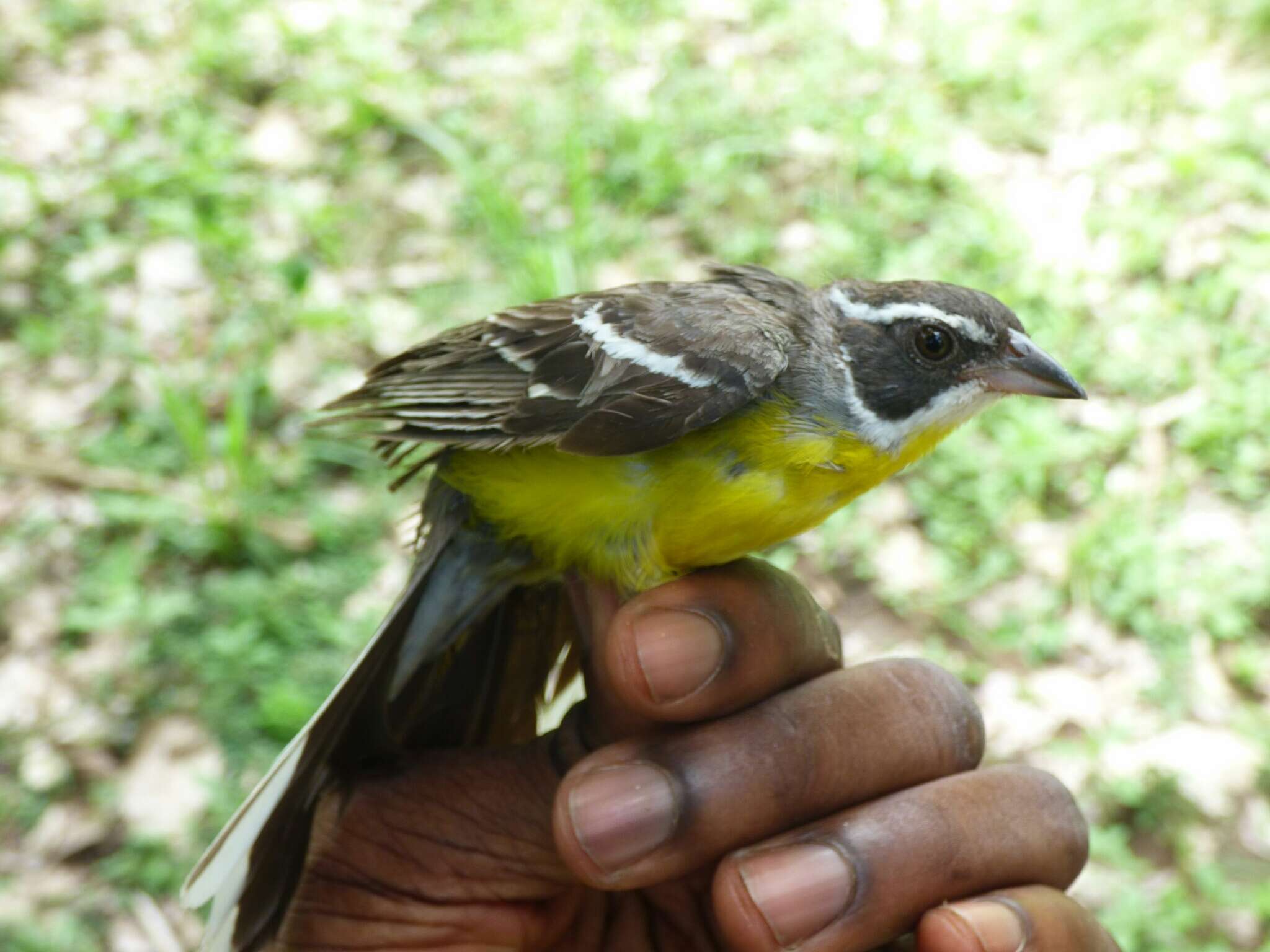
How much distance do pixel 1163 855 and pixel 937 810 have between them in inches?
87.5

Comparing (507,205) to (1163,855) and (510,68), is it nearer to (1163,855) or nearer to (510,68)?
(510,68)

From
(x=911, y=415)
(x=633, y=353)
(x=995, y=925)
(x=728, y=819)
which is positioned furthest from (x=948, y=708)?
(x=633, y=353)

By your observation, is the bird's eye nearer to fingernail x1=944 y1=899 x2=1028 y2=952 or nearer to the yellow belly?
the yellow belly

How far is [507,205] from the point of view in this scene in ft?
19.0

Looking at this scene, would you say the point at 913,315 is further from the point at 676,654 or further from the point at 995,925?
the point at 995,925

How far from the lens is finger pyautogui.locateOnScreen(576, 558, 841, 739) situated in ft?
7.35

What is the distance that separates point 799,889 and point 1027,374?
1318mm

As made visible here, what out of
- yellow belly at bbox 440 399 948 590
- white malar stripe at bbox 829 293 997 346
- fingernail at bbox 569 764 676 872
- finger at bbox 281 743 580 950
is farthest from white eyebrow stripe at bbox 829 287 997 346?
finger at bbox 281 743 580 950

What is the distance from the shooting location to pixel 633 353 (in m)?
2.44

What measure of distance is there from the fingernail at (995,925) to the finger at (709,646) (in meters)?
0.58

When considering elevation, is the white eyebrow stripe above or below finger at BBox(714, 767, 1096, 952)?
above

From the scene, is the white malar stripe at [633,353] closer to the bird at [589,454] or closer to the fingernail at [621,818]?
the bird at [589,454]

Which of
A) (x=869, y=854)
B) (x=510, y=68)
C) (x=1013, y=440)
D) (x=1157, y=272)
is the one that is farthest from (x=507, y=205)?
(x=869, y=854)

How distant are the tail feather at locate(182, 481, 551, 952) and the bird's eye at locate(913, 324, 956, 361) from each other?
1.10 metres
